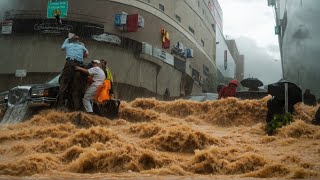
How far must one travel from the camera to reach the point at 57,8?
29.1 metres

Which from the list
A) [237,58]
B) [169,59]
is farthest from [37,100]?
[237,58]

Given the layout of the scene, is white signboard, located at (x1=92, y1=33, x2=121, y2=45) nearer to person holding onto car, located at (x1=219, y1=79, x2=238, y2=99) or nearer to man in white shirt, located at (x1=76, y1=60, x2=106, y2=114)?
person holding onto car, located at (x1=219, y1=79, x2=238, y2=99)

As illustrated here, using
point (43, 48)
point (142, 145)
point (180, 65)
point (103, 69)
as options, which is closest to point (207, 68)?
point (180, 65)

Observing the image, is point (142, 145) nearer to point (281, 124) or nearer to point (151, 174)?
point (151, 174)

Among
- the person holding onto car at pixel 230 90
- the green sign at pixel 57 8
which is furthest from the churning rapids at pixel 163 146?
the green sign at pixel 57 8

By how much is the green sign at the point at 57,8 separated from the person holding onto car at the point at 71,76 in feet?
62.1

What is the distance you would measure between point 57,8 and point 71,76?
65.1 feet

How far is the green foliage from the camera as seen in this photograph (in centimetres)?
992

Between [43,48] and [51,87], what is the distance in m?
19.4

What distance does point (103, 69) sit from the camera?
37.5 ft

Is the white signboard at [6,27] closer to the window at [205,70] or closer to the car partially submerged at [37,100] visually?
the car partially submerged at [37,100]

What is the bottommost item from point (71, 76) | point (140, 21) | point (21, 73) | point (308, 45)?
point (71, 76)

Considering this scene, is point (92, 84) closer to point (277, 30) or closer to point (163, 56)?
point (163, 56)

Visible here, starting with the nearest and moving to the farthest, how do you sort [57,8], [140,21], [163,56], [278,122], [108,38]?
1. [278,122]
2. [57,8]
3. [108,38]
4. [140,21]
5. [163,56]
